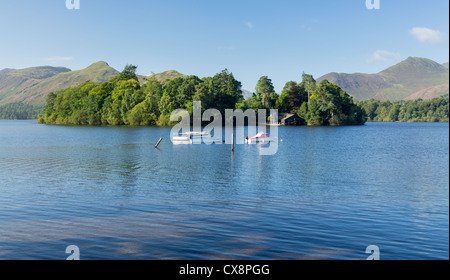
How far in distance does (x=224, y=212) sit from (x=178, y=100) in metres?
116

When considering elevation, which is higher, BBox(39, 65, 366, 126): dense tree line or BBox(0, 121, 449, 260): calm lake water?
BBox(39, 65, 366, 126): dense tree line

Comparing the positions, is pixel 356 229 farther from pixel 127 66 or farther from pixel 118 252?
pixel 127 66

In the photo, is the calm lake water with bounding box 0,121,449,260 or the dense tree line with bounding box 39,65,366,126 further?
the dense tree line with bounding box 39,65,366,126

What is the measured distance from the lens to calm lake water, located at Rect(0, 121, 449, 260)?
12172mm

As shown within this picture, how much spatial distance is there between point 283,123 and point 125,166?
12324 cm

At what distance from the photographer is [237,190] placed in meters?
22.6

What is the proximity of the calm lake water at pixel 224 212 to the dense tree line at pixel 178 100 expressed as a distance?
101m

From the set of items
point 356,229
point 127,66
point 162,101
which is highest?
Answer: point 127,66

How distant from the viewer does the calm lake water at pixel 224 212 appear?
12.2 meters

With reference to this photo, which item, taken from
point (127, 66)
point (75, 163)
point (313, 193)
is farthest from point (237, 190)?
point (127, 66)

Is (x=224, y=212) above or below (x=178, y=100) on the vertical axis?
below

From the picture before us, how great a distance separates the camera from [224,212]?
55.9ft

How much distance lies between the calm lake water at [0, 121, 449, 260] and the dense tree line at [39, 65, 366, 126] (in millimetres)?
100554
